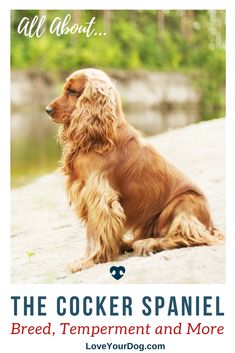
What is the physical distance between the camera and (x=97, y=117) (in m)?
5.75

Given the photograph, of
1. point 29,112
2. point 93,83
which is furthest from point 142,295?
point 29,112

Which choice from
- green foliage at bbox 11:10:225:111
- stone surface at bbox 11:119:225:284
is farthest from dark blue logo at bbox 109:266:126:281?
green foliage at bbox 11:10:225:111

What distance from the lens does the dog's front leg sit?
5723 millimetres

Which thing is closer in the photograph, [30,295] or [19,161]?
[30,295]

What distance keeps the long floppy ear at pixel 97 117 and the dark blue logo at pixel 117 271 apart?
997 mm

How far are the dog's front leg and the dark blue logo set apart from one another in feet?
0.43

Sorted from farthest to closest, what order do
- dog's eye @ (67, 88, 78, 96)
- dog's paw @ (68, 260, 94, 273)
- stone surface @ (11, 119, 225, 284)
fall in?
dog's paw @ (68, 260, 94, 273)
dog's eye @ (67, 88, 78, 96)
stone surface @ (11, 119, 225, 284)

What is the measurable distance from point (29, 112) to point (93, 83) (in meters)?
3.41

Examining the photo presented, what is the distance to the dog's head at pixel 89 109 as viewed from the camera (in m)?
5.74

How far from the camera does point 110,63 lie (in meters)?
9.18

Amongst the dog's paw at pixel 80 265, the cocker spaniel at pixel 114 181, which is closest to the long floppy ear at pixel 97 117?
the cocker spaniel at pixel 114 181

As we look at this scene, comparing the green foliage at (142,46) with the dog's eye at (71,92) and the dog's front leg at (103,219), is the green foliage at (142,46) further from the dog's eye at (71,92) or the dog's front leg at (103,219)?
the dog's front leg at (103,219)

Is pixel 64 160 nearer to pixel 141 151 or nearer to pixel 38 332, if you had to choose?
pixel 141 151

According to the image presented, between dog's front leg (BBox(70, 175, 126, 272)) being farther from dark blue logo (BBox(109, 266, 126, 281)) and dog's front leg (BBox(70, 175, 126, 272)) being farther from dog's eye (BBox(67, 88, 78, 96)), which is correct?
dog's eye (BBox(67, 88, 78, 96))
